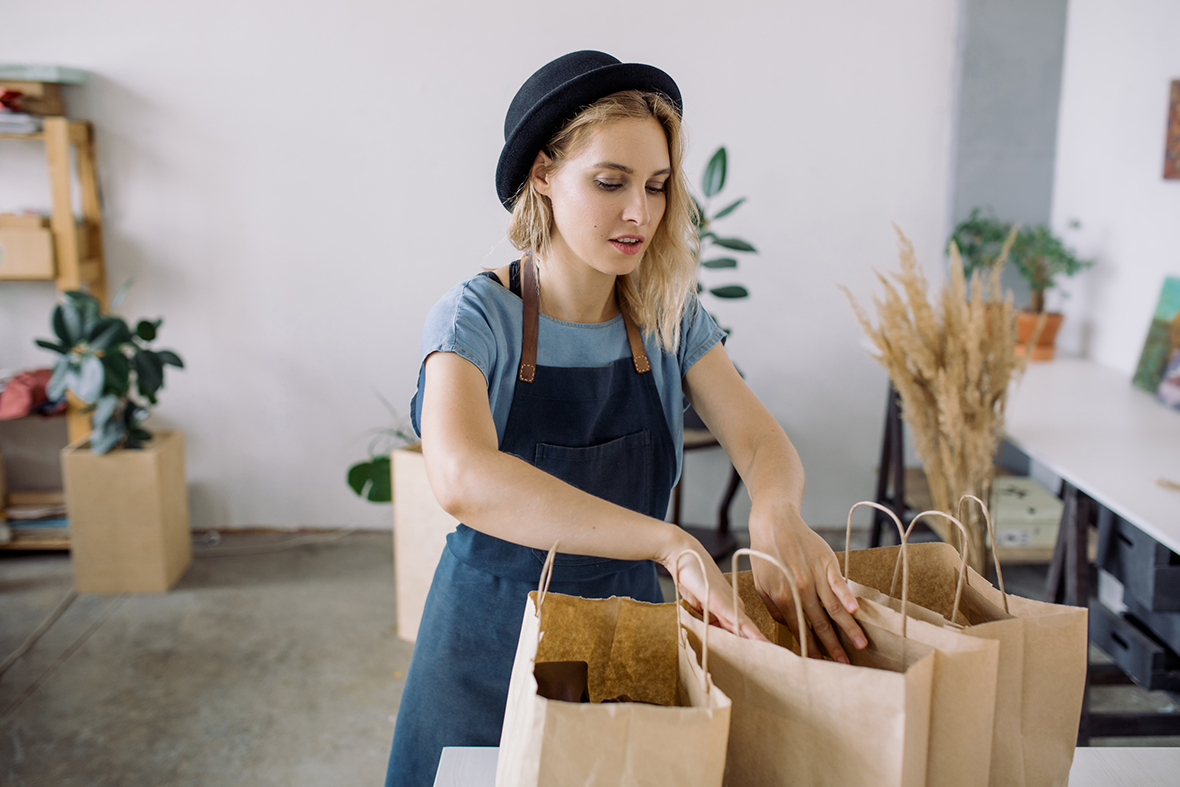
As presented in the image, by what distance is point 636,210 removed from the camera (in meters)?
1.28

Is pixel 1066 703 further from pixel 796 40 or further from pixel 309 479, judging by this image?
pixel 309 479

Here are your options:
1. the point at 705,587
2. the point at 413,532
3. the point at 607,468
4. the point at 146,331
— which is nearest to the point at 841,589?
the point at 705,587

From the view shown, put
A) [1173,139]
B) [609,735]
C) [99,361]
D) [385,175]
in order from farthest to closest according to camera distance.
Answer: [385,175]
[99,361]
[1173,139]
[609,735]

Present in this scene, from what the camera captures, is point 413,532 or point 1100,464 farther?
point 413,532

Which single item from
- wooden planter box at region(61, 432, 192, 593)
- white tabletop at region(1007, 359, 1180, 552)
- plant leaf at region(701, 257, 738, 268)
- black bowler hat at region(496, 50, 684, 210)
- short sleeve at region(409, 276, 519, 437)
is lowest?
wooden planter box at region(61, 432, 192, 593)

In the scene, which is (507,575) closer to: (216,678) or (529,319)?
(529,319)

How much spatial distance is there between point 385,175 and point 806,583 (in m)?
3.11

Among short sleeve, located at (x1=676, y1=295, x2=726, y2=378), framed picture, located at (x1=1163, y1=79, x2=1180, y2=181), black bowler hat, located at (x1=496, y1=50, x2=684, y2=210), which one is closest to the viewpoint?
black bowler hat, located at (x1=496, y1=50, x2=684, y2=210)

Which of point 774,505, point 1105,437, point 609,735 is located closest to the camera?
point 609,735

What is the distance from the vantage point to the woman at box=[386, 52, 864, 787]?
4.08ft

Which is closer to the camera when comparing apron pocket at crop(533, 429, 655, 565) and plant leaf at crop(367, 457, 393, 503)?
apron pocket at crop(533, 429, 655, 565)

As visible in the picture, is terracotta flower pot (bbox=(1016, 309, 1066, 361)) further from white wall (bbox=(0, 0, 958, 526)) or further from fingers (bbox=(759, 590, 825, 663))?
fingers (bbox=(759, 590, 825, 663))

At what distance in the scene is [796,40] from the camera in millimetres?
3537

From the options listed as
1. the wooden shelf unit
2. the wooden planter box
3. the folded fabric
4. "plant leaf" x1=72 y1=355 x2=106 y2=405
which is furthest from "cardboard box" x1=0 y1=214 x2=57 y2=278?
the wooden planter box
